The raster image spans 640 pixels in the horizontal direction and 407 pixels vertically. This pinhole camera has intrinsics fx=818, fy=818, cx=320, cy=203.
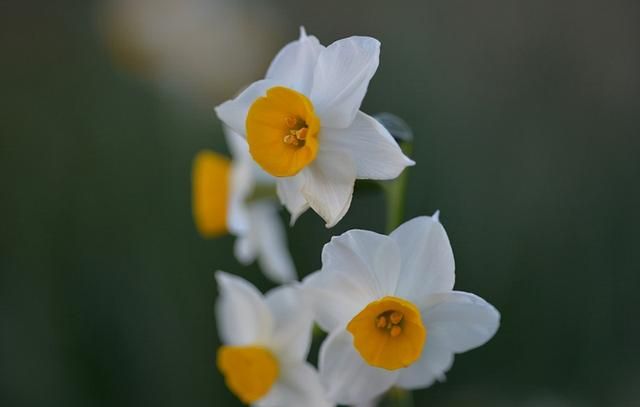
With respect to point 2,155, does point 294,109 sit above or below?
above

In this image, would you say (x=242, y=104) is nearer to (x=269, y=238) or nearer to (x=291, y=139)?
(x=291, y=139)

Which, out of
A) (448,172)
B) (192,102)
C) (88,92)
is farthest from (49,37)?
(448,172)

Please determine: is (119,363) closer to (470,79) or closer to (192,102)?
(192,102)

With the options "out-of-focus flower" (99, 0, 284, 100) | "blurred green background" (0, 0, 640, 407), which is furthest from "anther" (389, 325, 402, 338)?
"out-of-focus flower" (99, 0, 284, 100)

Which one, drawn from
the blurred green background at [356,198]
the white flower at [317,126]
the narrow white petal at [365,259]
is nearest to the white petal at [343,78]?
the white flower at [317,126]

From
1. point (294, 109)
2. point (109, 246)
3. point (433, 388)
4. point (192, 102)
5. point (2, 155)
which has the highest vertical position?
point (294, 109)
